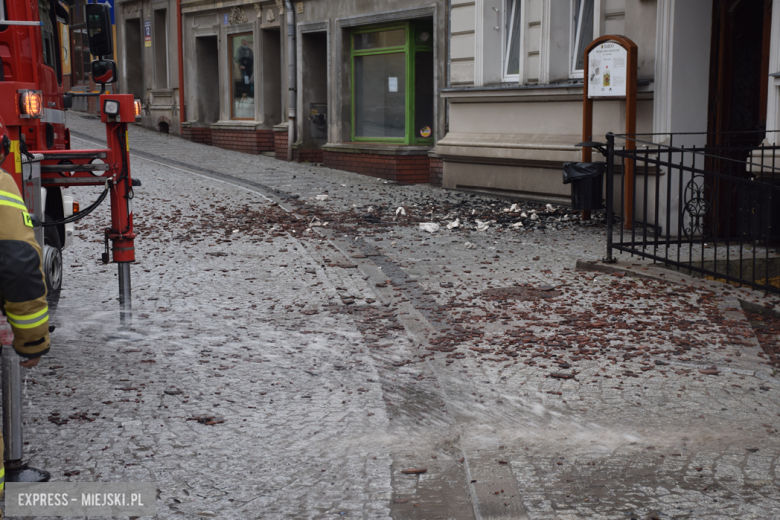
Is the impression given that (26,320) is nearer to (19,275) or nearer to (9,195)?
(19,275)

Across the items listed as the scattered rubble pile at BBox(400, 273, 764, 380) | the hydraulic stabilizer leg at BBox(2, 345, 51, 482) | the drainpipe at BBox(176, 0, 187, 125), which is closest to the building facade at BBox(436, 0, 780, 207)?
the scattered rubble pile at BBox(400, 273, 764, 380)

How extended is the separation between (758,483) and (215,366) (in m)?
3.24

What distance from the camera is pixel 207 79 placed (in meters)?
24.7

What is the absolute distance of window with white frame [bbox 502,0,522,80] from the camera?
14.1m

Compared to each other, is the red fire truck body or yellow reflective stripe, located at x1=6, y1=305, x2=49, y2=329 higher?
the red fire truck body

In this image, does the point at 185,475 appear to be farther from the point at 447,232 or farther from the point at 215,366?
the point at 447,232

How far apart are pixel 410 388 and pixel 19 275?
274 centimetres

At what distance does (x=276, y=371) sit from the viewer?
5617mm

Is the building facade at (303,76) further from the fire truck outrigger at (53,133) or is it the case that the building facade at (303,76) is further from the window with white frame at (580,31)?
the fire truck outrigger at (53,133)

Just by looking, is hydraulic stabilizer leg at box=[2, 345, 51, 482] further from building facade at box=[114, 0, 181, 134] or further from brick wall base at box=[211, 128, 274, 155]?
building facade at box=[114, 0, 181, 134]

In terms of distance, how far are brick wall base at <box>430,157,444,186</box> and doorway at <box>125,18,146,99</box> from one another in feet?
46.1

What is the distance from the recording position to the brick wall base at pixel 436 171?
54.1ft

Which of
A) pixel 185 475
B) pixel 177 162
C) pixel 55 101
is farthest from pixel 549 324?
pixel 177 162

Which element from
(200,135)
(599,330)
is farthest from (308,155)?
(599,330)
